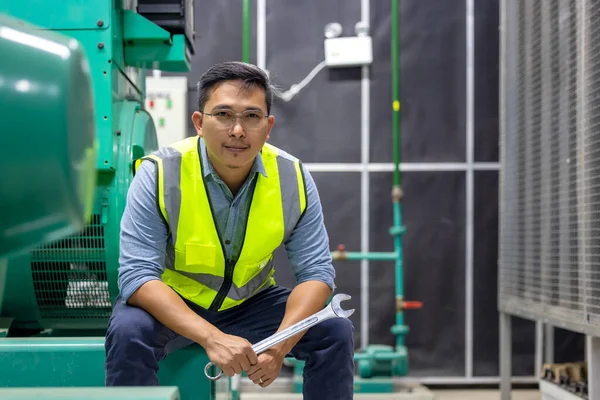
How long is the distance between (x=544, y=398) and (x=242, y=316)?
1839 millimetres

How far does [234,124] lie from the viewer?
1.83 m

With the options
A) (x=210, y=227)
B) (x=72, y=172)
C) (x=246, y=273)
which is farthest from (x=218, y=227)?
(x=72, y=172)

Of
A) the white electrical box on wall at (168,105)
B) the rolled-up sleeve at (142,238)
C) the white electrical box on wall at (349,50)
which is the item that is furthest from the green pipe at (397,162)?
the rolled-up sleeve at (142,238)

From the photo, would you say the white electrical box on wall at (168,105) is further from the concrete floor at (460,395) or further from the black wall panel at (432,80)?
the concrete floor at (460,395)

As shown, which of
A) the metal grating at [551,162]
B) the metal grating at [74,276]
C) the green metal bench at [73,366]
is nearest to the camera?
the green metal bench at [73,366]

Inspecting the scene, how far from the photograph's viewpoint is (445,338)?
371 cm

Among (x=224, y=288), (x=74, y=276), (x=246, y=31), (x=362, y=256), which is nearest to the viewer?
(x=224, y=288)

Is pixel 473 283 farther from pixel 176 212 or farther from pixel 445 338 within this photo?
pixel 176 212

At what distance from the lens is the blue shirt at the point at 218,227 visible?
1.77 m

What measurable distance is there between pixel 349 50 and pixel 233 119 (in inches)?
77.7

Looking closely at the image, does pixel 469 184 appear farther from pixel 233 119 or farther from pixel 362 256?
pixel 233 119

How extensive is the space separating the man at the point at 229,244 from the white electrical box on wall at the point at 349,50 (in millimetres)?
1809

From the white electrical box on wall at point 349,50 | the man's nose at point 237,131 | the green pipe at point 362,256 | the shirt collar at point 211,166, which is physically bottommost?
the green pipe at point 362,256

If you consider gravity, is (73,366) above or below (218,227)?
below
